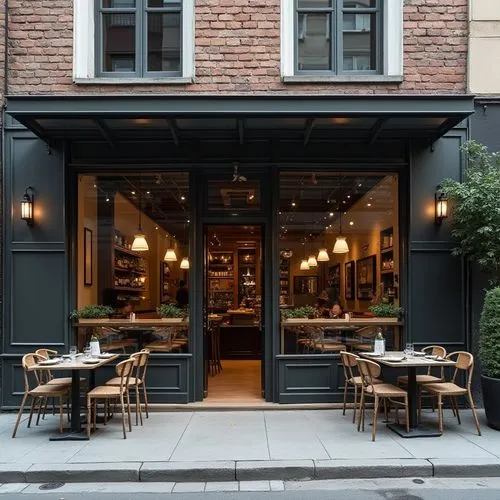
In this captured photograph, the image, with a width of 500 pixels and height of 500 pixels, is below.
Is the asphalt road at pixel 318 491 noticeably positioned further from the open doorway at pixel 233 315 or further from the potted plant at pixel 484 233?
the open doorway at pixel 233 315

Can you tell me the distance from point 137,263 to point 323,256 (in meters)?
3.53

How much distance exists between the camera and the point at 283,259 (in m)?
9.84

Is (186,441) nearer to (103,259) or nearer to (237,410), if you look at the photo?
(237,410)

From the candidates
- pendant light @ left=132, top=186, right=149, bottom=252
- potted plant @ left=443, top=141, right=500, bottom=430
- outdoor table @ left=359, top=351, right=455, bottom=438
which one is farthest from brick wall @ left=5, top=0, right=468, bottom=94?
outdoor table @ left=359, top=351, right=455, bottom=438

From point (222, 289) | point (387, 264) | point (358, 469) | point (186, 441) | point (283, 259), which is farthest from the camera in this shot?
point (222, 289)

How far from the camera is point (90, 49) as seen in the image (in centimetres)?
961

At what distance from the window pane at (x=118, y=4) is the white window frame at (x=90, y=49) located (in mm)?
338

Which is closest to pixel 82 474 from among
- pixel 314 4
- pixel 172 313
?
pixel 172 313

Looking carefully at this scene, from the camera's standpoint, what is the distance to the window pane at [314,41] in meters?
9.79

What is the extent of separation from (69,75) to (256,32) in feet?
10.2

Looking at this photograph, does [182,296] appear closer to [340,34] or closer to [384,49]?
[340,34]

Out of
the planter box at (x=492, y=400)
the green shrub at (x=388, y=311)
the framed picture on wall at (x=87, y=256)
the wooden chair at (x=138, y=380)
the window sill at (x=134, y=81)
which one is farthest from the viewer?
the framed picture on wall at (x=87, y=256)

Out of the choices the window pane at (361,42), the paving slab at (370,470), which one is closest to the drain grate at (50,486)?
the paving slab at (370,470)

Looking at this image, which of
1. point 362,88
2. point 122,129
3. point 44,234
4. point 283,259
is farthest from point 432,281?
point 44,234
